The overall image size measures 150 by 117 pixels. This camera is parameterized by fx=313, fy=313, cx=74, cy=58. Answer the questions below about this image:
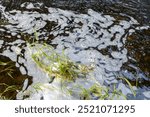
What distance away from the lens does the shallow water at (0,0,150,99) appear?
4004mm

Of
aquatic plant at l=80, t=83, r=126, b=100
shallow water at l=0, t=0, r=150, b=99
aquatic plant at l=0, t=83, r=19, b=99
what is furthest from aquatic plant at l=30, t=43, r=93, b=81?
aquatic plant at l=0, t=83, r=19, b=99

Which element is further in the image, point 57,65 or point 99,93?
point 57,65

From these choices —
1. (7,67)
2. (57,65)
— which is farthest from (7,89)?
(57,65)

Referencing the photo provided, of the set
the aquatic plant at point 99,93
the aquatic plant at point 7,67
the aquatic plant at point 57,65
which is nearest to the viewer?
the aquatic plant at point 99,93

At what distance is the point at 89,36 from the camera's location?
4738mm

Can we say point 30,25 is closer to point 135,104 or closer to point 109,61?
point 109,61

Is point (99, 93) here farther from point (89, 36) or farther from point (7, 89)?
point (89, 36)

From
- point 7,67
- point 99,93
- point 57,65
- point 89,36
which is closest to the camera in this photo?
point 99,93

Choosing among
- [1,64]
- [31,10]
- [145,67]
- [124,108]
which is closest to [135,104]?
[124,108]

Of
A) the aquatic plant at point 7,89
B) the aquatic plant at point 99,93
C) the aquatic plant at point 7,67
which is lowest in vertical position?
the aquatic plant at point 7,89

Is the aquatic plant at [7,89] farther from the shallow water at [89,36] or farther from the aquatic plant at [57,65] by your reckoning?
the aquatic plant at [57,65]

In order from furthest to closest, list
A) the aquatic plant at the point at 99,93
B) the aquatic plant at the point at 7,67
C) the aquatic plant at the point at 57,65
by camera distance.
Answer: the aquatic plant at the point at 7,67 → the aquatic plant at the point at 57,65 → the aquatic plant at the point at 99,93

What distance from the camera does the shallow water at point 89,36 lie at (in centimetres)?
400

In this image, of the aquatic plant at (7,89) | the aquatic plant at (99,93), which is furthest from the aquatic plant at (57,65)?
the aquatic plant at (7,89)
